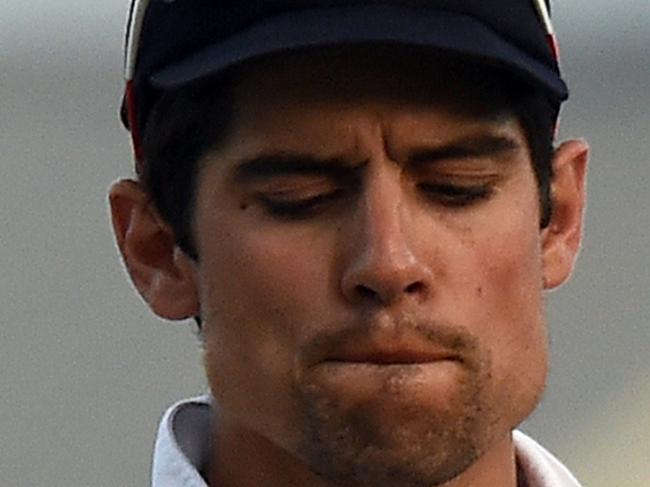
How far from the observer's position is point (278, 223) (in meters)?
1.33

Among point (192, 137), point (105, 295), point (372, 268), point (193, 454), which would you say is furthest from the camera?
point (105, 295)

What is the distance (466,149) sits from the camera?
52.6 inches

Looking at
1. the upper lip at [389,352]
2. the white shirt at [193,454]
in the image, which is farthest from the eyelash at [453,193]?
the white shirt at [193,454]

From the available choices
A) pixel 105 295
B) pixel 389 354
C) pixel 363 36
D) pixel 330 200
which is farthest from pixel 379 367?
pixel 105 295

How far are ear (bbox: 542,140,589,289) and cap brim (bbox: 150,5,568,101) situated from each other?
6.4 inches

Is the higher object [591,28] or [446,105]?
[591,28]

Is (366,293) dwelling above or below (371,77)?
below

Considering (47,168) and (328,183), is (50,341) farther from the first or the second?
(328,183)

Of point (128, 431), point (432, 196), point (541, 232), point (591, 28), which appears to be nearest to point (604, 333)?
point (591, 28)

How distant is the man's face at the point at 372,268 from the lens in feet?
4.20

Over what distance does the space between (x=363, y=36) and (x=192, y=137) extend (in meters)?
0.17

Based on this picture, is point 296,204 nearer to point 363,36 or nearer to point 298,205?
point 298,205

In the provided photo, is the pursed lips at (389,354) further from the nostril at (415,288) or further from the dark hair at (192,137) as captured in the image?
the dark hair at (192,137)

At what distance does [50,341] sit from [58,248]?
0.11m
